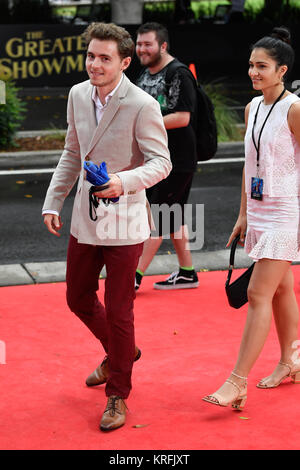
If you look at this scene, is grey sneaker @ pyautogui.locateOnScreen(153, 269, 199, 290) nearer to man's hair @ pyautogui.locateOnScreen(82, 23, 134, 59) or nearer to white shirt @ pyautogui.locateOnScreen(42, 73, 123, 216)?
white shirt @ pyautogui.locateOnScreen(42, 73, 123, 216)

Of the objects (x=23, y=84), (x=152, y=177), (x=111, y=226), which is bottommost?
(x=23, y=84)

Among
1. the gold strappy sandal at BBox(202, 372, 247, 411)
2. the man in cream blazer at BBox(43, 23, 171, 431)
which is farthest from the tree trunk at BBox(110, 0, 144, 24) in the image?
the gold strappy sandal at BBox(202, 372, 247, 411)

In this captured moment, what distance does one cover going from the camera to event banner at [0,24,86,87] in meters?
18.9

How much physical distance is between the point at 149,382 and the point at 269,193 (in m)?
1.39

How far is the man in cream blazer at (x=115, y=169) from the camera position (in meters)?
4.41

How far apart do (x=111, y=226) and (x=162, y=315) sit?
2.18m

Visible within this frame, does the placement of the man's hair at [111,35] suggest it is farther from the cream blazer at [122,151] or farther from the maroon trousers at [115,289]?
the maroon trousers at [115,289]

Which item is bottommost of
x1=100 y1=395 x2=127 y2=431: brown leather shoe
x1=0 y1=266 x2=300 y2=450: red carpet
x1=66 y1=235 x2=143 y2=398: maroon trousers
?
x1=0 y1=266 x2=300 y2=450: red carpet

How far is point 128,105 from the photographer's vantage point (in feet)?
14.6

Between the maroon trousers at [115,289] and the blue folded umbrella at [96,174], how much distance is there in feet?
1.69

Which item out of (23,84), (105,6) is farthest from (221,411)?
(105,6)

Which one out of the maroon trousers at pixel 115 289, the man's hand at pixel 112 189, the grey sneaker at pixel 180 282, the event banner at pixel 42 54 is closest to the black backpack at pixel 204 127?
the grey sneaker at pixel 180 282

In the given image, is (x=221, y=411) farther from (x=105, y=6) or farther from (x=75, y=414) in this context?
(x=105, y=6)
